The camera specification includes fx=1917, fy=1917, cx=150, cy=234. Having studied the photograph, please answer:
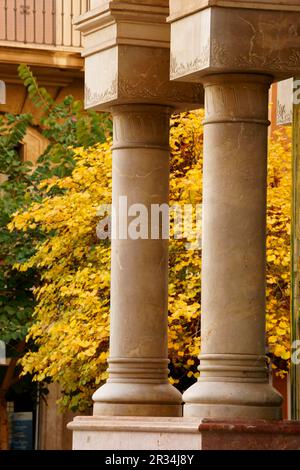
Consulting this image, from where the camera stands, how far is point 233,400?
1345 centimetres

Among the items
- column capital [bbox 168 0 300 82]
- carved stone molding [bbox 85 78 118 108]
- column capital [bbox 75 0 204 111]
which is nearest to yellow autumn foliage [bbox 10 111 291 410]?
carved stone molding [bbox 85 78 118 108]

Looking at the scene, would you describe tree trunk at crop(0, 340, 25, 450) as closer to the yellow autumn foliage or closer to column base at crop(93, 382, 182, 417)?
the yellow autumn foliage

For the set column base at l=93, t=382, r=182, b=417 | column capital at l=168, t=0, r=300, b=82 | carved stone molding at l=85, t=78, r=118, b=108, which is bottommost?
column base at l=93, t=382, r=182, b=417

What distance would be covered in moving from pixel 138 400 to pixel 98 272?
8457 mm

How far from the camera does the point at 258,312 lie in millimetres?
13602

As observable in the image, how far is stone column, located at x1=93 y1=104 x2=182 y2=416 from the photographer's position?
1498cm

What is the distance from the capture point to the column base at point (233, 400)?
13461 millimetres

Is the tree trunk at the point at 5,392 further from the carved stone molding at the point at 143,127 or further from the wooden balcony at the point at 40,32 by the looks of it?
the carved stone molding at the point at 143,127

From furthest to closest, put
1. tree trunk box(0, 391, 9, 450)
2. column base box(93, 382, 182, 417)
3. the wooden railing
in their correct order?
the wooden railing
tree trunk box(0, 391, 9, 450)
column base box(93, 382, 182, 417)

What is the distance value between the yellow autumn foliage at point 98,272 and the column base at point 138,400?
6.61 m

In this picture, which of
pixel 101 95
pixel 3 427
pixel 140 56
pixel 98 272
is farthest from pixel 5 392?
pixel 140 56

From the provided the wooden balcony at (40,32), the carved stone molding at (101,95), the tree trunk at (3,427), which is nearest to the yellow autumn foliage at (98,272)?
the tree trunk at (3,427)
